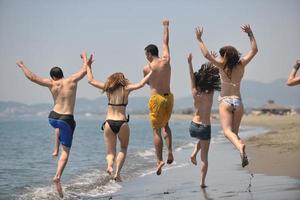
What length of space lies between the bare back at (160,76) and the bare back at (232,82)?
1206 mm

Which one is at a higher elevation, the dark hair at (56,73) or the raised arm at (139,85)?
the dark hair at (56,73)

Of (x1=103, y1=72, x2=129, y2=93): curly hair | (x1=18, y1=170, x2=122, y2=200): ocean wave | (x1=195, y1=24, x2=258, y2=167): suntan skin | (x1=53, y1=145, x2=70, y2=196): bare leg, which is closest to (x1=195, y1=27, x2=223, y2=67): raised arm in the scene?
(x1=195, y1=24, x2=258, y2=167): suntan skin

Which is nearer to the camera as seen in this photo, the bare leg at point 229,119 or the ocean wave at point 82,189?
the bare leg at point 229,119

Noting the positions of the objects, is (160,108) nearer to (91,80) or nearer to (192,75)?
(192,75)

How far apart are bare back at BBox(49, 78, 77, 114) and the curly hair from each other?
0.65m

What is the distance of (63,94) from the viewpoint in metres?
10.1

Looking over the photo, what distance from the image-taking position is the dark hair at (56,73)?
33.7 ft

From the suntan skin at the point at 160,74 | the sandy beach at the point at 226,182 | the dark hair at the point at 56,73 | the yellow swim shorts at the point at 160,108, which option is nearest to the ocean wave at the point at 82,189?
the sandy beach at the point at 226,182

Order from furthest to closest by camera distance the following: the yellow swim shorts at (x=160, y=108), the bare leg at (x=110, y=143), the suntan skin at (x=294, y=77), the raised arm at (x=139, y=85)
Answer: the yellow swim shorts at (x=160, y=108)
the bare leg at (x=110, y=143)
the raised arm at (x=139, y=85)
the suntan skin at (x=294, y=77)

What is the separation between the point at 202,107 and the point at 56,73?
288cm

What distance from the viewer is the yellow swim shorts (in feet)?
34.4

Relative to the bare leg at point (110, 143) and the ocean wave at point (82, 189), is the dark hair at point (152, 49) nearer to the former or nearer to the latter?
the bare leg at point (110, 143)

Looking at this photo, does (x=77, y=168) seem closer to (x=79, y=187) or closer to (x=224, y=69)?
(x=79, y=187)

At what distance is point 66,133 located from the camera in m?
10.1
